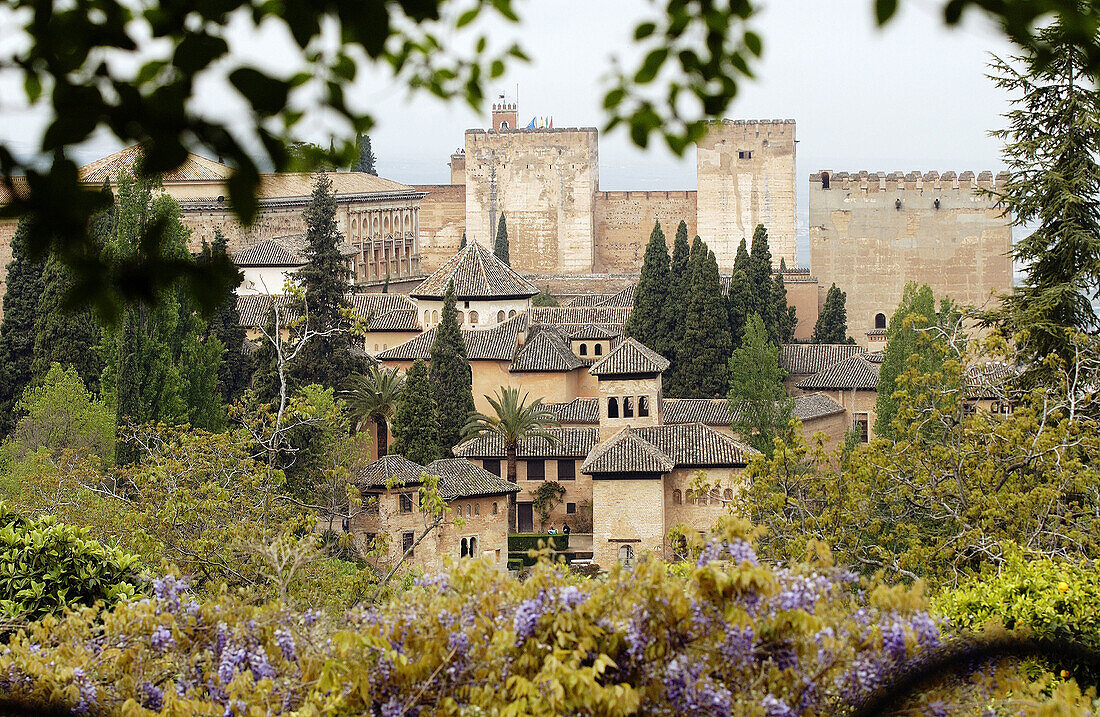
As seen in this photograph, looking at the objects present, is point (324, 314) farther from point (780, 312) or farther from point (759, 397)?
point (780, 312)

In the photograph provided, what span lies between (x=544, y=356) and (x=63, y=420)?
11.4 meters

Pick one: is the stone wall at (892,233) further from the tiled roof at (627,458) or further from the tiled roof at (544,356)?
the tiled roof at (627,458)

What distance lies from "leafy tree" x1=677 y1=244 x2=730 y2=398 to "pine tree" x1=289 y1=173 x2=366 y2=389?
710cm

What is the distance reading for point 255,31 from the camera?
9.62 feet

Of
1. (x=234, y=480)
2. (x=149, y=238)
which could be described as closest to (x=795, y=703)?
(x=149, y=238)

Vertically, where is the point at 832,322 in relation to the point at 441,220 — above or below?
below

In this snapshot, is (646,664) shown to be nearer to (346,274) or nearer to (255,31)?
(255,31)

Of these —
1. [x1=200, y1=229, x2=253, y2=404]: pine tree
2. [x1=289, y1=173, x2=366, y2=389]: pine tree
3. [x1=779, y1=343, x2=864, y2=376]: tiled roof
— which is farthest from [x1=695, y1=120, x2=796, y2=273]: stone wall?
[x1=200, y1=229, x2=253, y2=404]: pine tree

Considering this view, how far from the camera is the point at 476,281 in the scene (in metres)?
36.5

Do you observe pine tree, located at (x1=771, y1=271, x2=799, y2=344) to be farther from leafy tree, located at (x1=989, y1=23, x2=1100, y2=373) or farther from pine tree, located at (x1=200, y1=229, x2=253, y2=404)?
leafy tree, located at (x1=989, y1=23, x2=1100, y2=373)

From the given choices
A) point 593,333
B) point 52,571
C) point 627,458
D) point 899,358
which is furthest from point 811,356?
point 52,571

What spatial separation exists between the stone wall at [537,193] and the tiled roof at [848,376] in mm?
23928

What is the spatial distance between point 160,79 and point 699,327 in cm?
3007

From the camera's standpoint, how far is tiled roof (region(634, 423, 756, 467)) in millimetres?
25641
